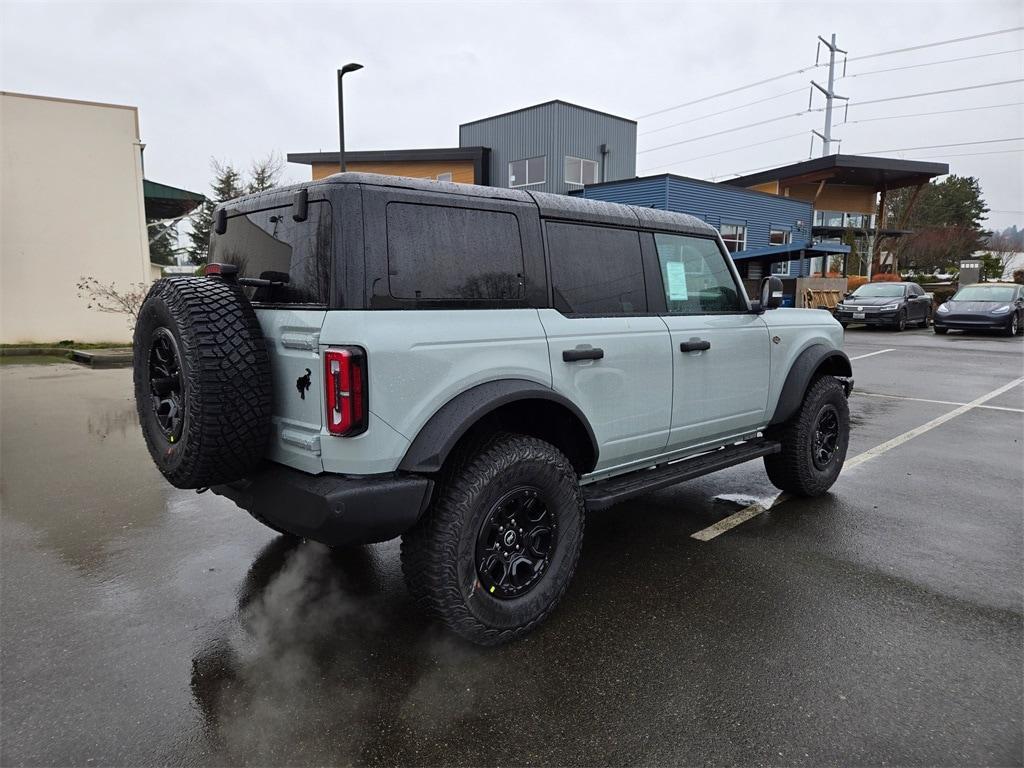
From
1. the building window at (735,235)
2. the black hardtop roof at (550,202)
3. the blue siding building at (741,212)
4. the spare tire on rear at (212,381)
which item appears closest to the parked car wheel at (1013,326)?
the blue siding building at (741,212)

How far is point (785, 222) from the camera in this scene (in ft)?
94.1

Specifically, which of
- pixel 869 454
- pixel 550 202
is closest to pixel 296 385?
pixel 550 202

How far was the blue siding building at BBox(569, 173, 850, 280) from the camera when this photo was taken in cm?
2197

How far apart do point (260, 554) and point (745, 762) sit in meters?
2.80

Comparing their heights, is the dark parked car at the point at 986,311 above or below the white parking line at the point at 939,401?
above

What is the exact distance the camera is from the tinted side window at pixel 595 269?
3.25 metres

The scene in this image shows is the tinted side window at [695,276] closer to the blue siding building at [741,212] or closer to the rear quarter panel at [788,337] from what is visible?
the rear quarter panel at [788,337]

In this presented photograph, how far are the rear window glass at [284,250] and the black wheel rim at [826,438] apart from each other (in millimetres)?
3746

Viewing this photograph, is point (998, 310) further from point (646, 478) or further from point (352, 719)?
point (352, 719)

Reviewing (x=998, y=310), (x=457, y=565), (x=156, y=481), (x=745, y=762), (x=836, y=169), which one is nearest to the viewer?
(x=745, y=762)

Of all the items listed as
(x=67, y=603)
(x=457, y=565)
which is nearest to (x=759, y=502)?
(x=457, y=565)

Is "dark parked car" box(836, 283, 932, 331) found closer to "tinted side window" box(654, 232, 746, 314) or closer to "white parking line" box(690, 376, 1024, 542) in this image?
"white parking line" box(690, 376, 1024, 542)

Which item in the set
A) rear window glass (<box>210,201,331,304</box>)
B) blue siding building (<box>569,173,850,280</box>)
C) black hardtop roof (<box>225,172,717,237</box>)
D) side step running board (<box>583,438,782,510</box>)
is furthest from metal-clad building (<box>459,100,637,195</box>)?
rear window glass (<box>210,201,331,304</box>)

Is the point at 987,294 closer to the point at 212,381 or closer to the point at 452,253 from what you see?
the point at 452,253
